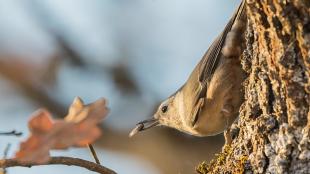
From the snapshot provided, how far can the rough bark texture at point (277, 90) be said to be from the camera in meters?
2.00

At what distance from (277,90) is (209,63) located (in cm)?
107

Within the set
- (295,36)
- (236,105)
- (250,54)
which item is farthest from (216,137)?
(295,36)

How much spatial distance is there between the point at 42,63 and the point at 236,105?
180 cm

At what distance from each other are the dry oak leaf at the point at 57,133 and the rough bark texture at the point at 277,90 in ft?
1.91

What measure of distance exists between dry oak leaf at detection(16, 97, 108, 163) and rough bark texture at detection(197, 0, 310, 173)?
58cm

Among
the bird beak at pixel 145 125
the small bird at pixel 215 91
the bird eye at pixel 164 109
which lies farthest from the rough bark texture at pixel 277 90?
the bird eye at pixel 164 109

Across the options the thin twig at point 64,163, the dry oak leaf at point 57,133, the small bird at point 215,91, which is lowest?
the small bird at point 215,91

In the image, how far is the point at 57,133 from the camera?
2014 mm

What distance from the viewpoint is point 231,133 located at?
2.71 meters

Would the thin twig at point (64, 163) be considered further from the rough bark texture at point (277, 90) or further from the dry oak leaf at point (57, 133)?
the rough bark texture at point (277, 90)

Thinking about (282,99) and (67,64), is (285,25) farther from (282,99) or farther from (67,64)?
(67,64)

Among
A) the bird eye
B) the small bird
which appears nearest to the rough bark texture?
the small bird

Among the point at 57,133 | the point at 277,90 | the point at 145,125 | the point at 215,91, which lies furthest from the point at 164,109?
the point at 57,133

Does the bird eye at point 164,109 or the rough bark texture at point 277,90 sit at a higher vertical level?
the rough bark texture at point 277,90
